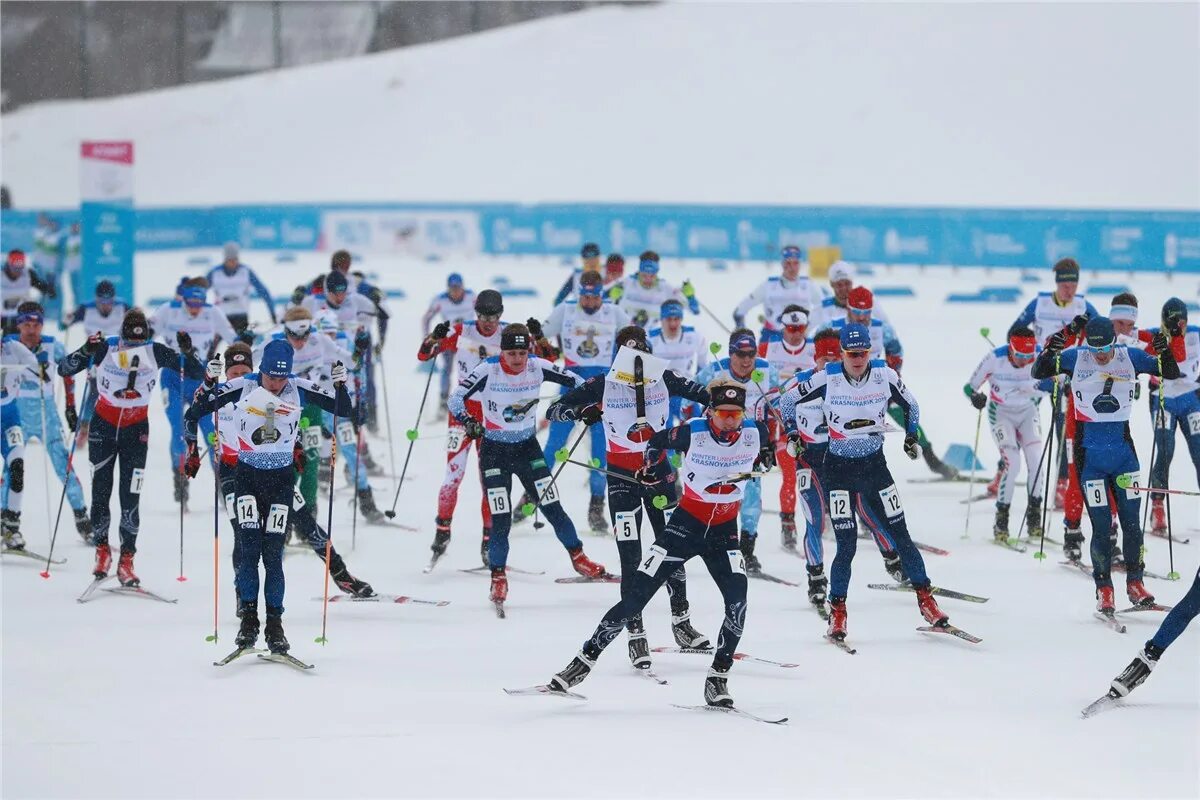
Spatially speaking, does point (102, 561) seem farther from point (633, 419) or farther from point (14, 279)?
point (14, 279)

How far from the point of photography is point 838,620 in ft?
35.6

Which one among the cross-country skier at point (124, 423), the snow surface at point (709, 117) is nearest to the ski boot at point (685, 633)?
the cross-country skier at point (124, 423)

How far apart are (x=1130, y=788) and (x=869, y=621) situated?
3410 mm

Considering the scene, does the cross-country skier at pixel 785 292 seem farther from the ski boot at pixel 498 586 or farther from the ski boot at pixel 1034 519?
the ski boot at pixel 498 586

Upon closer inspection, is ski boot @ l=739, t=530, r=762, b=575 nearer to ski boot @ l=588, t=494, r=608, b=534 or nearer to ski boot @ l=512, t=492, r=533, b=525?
ski boot @ l=588, t=494, r=608, b=534

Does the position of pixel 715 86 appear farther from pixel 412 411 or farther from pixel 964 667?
pixel 964 667

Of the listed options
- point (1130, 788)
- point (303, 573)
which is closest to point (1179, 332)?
point (1130, 788)

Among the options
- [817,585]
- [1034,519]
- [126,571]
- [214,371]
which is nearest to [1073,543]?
[1034,519]

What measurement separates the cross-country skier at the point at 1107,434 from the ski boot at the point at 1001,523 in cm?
231

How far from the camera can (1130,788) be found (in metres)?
8.28

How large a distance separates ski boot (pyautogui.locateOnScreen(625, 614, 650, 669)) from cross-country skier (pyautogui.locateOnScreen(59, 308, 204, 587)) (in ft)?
13.9

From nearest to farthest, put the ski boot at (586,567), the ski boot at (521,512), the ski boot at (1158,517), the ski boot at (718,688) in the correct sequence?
the ski boot at (718,688), the ski boot at (586,567), the ski boot at (1158,517), the ski boot at (521,512)

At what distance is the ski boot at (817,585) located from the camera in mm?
11750

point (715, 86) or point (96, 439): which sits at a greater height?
point (715, 86)
